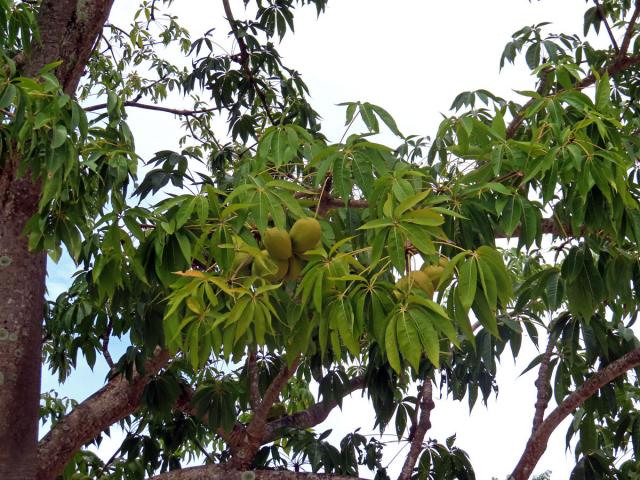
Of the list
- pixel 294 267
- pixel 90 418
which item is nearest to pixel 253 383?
pixel 90 418

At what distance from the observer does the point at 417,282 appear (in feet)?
5.57

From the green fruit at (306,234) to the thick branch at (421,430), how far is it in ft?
4.80

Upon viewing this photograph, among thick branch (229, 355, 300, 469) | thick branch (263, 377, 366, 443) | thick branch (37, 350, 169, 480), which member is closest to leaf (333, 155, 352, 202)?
thick branch (229, 355, 300, 469)

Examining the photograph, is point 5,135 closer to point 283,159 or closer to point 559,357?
point 283,159

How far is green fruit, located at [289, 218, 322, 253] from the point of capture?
1838mm

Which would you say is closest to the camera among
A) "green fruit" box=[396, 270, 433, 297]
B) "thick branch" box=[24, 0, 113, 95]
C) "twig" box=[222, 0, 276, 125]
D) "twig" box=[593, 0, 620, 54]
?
"green fruit" box=[396, 270, 433, 297]

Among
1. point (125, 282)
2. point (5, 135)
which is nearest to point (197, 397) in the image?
point (125, 282)

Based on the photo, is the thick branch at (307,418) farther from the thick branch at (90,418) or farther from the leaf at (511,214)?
the leaf at (511,214)

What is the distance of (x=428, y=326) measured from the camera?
1.58 metres

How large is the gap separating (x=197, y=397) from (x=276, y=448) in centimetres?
38

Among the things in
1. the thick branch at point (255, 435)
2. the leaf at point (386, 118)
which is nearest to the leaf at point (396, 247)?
the leaf at point (386, 118)

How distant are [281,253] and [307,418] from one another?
5.91ft

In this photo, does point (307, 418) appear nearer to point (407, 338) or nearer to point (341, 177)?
point (341, 177)

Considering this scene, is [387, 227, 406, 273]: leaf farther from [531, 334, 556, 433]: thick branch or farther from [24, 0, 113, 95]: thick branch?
[24, 0, 113, 95]: thick branch
